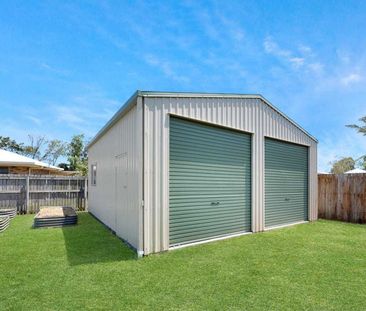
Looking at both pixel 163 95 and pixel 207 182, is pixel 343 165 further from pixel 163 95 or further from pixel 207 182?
pixel 163 95

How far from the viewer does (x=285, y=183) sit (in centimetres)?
926

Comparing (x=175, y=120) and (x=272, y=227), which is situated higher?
(x=175, y=120)

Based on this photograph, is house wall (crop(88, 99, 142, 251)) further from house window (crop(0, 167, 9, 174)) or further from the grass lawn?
house window (crop(0, 167, 9, 174))

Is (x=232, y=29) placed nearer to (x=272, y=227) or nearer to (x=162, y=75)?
(x=162, y=75)

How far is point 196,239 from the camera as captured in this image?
6375 millimetres

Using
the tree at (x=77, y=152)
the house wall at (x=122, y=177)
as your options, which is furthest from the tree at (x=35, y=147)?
the house wall at (x=122, y=177)

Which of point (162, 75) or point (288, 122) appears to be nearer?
point (288, 122)

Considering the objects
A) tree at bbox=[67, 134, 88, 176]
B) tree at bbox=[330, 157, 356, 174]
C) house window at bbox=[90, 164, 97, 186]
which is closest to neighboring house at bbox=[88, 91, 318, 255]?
house window at bbox=[90, 164, 97, 186]

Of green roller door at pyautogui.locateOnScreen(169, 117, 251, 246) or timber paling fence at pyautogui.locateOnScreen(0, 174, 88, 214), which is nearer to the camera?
green roller door at pyautogui.locateOnScreen(169, 117, 251, 246)

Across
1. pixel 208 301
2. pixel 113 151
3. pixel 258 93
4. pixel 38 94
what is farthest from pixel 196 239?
pixel 38 94

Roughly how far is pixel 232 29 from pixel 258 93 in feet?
10.0

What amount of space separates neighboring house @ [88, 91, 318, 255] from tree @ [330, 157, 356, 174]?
27171mm

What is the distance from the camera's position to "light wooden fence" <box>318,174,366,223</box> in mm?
10219

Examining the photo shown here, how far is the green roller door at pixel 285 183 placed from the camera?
8.60 meters
